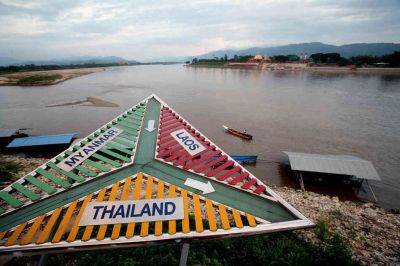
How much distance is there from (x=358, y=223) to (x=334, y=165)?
200 inches

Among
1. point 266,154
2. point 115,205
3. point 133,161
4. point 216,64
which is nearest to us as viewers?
point 115,205

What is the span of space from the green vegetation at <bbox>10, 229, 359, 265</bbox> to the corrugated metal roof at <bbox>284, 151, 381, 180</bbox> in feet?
24.3

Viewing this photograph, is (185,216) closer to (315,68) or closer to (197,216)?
(197,216)

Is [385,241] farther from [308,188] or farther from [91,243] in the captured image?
[91,243]

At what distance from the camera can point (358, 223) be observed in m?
9.84

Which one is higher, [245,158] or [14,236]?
[14,236]

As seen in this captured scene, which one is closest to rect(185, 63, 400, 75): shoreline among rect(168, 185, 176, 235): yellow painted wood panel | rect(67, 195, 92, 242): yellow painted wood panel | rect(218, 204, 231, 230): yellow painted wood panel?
rect(218, 204, 231, 230): yellow painted wood panel

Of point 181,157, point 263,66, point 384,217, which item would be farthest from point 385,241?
point 263,66

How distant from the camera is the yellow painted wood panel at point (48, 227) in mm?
2828

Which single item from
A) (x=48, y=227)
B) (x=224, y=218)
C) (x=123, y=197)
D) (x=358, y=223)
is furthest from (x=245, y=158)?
(x=48, y=227)

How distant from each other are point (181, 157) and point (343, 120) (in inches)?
1194

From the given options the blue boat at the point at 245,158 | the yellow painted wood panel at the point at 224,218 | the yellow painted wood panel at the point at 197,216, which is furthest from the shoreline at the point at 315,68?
the yellow painted wood panel at the point at 197,216

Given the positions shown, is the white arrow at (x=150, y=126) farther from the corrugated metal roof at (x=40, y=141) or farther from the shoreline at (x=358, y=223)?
the corrugated metal roof at (x=40, y=141)

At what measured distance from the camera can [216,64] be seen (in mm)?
137000
